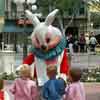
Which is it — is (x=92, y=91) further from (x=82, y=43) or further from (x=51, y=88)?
(x=82, y=43)

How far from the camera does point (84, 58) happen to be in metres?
24.8

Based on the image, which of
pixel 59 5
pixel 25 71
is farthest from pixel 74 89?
pixel 59 5

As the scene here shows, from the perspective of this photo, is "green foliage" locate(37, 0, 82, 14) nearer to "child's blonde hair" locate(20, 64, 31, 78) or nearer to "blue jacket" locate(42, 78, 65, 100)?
"child's blonde hair" locate(20, 64, 31, 78)

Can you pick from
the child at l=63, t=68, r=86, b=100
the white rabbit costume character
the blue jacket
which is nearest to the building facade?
the white rabbit costume character

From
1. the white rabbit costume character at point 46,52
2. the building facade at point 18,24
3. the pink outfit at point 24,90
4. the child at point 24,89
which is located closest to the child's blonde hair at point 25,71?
the child at point 24,89

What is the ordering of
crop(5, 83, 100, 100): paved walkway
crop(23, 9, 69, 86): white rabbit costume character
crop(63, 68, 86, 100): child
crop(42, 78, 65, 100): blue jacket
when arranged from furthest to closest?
1. crop(5, 83, 100, 100): paved walkway
2. crop(23, 9, 69, 86): white rabbit costume character
3. crop(63, 68, 86, 100): child
4. crop(42, 78, 65, 100): blue jacket

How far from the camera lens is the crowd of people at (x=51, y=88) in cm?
704

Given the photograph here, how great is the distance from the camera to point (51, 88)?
7020 mm

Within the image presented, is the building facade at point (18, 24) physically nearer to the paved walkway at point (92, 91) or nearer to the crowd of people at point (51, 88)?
the paved walkway at point (92, 91)

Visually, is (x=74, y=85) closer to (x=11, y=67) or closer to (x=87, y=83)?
(x=87, y=83)

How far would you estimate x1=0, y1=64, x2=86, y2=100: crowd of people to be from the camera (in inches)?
277

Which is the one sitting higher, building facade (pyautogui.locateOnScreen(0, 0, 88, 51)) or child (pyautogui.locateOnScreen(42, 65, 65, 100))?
child (pyautogui.locateOnScreen(42, 65, 65, 100))

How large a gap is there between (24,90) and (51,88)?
611mm

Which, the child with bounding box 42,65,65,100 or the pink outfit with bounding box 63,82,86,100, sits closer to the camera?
the child with bounding box 42,65,65,100
